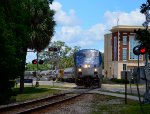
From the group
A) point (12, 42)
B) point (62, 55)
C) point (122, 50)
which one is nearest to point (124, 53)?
point (122, 50)

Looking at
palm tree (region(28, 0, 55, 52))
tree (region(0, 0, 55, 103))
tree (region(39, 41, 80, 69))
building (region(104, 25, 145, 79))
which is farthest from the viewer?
tree (region(39, 41, 80, 69))

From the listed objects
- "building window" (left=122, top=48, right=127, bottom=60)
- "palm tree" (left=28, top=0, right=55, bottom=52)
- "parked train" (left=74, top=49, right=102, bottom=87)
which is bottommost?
"parked train" (left=74, top=49, right=102, bottom=87)

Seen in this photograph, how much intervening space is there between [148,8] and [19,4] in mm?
17215

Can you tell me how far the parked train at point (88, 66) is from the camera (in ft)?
169

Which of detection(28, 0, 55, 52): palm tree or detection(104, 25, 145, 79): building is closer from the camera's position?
detection(28, 0, 55, 52): palm tree

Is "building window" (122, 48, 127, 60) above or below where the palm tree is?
above

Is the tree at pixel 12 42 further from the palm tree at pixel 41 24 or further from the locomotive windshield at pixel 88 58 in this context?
the locomotive windshield at pixel 88 58

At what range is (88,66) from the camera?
169 ft

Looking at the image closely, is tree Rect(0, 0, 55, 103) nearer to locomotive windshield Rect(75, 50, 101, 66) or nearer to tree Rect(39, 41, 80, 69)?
locomotive windshield Rect(75, 50, 101, 66)

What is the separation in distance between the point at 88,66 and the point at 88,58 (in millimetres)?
1001

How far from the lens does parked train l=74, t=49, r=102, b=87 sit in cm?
5144

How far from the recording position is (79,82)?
177 ft

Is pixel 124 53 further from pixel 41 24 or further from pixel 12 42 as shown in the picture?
pixel 12 42

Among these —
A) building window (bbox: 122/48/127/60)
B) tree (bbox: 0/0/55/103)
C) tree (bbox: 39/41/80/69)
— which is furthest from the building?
Answer: tree (bbox: 0/0/55/103)
